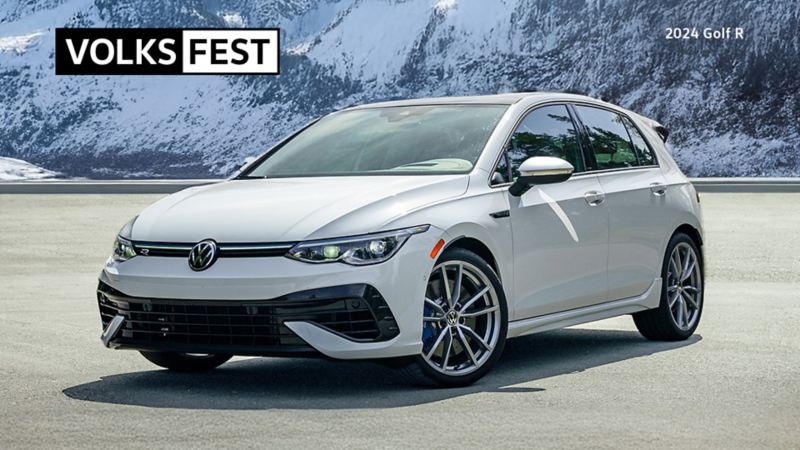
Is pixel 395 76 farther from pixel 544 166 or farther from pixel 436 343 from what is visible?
pixel 436 343

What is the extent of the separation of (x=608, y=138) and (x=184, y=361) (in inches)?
125

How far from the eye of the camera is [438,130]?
8.42 meters

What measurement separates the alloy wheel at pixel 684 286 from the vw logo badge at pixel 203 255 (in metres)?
3.71

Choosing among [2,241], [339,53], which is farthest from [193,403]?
[339,53]

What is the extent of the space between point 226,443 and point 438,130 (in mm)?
2954

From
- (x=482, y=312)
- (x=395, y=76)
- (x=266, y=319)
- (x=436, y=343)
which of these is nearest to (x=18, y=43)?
(x=395, y=76)

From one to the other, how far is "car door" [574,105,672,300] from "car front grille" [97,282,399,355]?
7.75ft

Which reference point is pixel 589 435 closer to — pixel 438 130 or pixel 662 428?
pixel 662 428

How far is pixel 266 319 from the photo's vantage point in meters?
7.03

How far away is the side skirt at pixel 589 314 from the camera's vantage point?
810 cm

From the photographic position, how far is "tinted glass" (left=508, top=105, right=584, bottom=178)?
27.6 ft

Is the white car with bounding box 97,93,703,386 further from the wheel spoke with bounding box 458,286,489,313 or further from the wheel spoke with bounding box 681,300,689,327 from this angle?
the wheel spoke with bounding box 681,300,689,327

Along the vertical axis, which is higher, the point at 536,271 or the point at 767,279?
the point at 536,271

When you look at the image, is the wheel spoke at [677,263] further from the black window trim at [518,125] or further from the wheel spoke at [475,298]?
the wheel spoke at [475,298]
